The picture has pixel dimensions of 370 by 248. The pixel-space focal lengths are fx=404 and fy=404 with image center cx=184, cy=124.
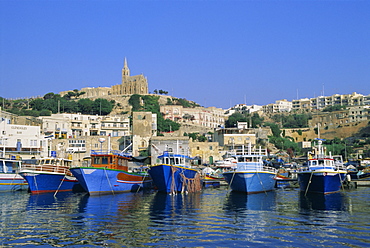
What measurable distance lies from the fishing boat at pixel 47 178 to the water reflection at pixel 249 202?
1493cm

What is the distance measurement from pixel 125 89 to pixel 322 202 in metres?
114

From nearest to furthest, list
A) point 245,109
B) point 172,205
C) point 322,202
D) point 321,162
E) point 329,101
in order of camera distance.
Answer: point 172,205, point 322,202, point 321,162, point 329,101, point 245,109

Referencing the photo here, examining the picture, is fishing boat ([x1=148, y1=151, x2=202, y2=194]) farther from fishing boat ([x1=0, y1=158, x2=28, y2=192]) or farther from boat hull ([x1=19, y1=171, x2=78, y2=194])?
fishing boat ([x1=0, y1=158, x2=28, y2=192])

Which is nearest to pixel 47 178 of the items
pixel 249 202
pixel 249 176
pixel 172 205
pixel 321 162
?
pixel 172 205

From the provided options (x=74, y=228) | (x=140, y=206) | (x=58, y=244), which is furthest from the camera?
(x=140, y=206)

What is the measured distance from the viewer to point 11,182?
3678 centimetres

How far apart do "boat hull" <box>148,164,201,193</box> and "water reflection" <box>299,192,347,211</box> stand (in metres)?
9.34

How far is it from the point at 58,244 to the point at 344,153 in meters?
77.3

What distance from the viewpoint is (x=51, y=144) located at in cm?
6619

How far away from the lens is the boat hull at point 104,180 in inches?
1236

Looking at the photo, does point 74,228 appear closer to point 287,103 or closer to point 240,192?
point 240,192

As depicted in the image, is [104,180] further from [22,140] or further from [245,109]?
[245,109]

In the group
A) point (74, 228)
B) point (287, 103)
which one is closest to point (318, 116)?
point (287, 103)

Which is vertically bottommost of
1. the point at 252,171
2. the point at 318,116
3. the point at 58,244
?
the point at 58,244
